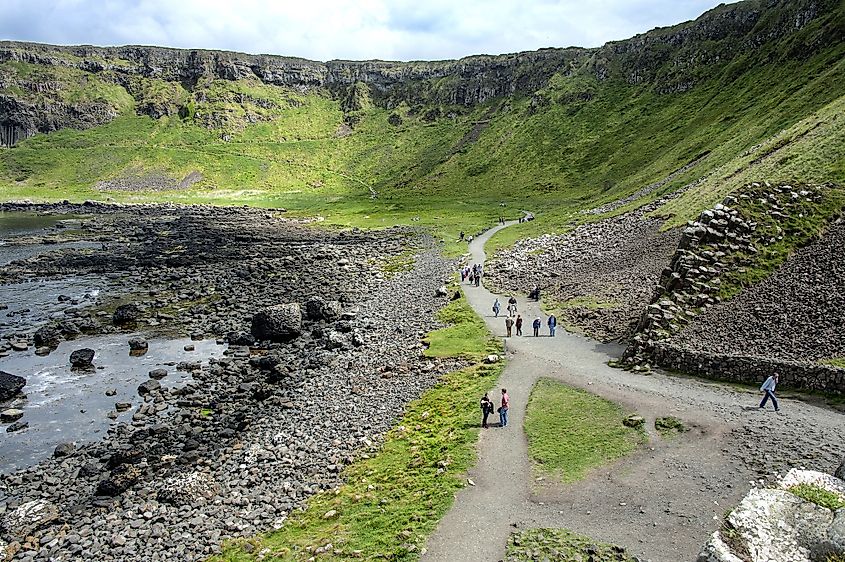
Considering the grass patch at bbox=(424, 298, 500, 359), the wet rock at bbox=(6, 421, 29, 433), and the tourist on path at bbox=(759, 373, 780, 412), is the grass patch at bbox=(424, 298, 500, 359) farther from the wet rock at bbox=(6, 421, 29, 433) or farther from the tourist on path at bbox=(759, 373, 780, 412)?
the wet rock at bbox=(6, 421, 29, 433)

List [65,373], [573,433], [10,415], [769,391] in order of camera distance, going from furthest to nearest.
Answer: [65,373]
[10,415]
[573,433]
[769,391]

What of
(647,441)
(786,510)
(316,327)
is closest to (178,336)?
(316,327)

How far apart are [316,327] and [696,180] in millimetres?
55245

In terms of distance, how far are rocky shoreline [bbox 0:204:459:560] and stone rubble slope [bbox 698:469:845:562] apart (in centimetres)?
1712

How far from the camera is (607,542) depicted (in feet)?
63.5

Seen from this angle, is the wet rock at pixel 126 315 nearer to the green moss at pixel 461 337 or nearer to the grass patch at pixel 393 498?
the green moss at pixel 461 337

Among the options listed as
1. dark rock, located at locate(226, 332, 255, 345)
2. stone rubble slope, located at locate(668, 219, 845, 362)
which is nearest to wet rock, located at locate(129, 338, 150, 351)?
dark rock, located at locate(226, 332, 255, 345)

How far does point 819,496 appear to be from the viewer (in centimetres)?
1572

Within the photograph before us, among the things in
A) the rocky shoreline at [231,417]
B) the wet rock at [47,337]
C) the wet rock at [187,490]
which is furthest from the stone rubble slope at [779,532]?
the wet rock at [47,337]

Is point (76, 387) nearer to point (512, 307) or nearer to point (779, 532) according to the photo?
point (512, 307)

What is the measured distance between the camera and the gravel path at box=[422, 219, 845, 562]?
1981 cm

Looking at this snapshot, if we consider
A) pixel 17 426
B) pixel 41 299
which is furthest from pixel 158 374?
pixel 41 299

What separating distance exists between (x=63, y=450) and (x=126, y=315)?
29127 mm

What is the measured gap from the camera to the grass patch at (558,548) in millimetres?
18703
